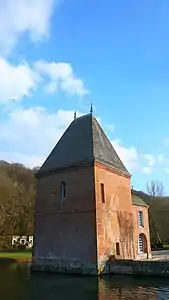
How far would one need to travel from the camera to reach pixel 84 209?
22828 millimetres

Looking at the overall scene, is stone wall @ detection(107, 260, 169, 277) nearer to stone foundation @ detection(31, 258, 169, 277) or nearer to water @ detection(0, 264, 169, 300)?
stone foundation @ detection(31, 258, 169, 277)

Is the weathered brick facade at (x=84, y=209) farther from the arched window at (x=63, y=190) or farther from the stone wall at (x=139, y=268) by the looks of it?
the stone wall at (x=139, y=268)

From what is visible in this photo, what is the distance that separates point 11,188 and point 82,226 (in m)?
28.3

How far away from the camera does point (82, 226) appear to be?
2259 cm

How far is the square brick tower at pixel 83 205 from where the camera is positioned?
22203mm

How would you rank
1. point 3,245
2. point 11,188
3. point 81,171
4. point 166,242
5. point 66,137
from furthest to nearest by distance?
point 166,242
point 11,188
point 3,245
point 66,137
point 81,171

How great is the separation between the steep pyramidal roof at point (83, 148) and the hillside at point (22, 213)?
68.1ft

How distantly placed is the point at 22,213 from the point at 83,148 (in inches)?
1039

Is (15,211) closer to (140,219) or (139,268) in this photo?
(140,219)

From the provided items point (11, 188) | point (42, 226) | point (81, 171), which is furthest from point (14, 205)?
point (81, 171)

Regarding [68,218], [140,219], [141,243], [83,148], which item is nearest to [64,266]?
[68,218]

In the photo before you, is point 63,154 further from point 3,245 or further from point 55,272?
point 3,245

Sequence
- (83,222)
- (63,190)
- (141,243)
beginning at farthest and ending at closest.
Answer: (141,243) < (63,190) < (83,222)

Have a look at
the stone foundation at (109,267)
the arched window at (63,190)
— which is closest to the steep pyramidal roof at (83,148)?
the arched window at (63,190)
